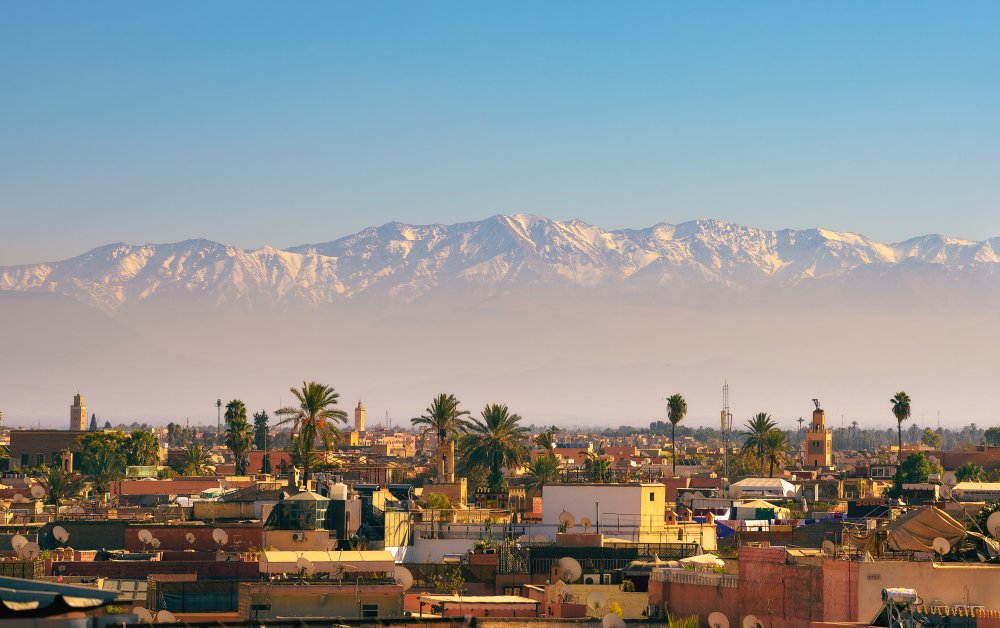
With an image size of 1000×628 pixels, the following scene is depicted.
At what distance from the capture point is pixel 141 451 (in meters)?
180

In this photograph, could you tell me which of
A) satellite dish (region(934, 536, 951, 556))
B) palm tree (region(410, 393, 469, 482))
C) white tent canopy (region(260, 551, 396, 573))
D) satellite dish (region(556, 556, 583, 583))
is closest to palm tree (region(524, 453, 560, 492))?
palm tree (region(410, 393, 469, 482))

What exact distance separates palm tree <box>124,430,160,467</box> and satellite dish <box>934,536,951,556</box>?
14508 centimetres

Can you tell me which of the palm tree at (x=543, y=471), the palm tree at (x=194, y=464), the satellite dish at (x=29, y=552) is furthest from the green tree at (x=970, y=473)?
the satellite dish at (x=29, y=552)

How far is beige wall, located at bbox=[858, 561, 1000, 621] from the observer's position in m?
37.7

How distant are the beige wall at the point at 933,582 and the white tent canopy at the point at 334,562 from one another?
1563cm

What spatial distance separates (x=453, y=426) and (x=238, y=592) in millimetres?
94617

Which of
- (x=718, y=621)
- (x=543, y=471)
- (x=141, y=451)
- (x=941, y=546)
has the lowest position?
(x=718, y=621)

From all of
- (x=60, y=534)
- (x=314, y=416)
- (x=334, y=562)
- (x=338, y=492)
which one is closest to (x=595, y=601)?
(x=334, y=562)

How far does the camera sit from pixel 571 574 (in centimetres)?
5100

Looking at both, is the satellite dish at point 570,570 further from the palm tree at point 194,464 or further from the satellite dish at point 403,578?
the palm tree at point 194,464

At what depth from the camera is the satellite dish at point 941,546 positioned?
39.8 meters

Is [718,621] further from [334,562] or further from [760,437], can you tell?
[760,437]

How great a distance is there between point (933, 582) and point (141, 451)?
149 metres

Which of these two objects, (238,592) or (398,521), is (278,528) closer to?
(398,521)
